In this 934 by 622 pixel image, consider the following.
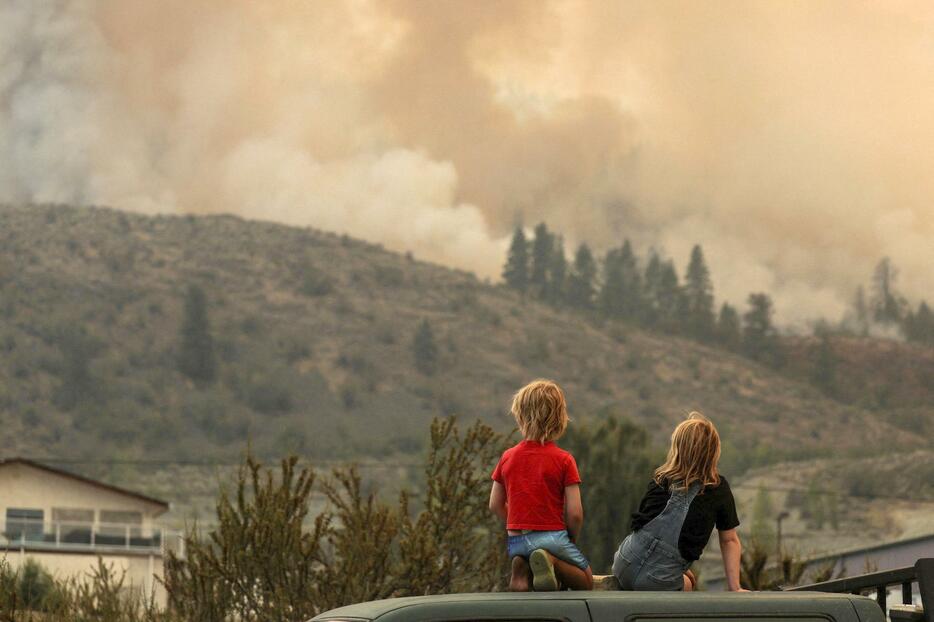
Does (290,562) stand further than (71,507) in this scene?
No

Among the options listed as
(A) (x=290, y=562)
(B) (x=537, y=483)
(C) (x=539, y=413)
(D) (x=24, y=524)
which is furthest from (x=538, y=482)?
(D) (x=24, y=524)

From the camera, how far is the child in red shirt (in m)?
6.54

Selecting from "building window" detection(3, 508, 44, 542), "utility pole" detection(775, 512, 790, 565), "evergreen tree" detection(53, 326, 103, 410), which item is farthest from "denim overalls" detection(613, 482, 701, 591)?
"evergreen tree" detection(53, 326, 103, 410)

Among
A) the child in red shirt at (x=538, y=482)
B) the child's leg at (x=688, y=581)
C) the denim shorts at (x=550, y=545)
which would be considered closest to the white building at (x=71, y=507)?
the child in red shirt at (x=538, y=482)

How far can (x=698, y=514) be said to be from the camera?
6.26m

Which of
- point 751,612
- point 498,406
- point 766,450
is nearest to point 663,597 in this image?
point 751,612

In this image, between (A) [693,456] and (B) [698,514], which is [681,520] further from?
(A) [693,456]

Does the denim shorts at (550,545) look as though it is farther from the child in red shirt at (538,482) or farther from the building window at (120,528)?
the building window at (120,528)

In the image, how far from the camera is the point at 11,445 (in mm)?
165000

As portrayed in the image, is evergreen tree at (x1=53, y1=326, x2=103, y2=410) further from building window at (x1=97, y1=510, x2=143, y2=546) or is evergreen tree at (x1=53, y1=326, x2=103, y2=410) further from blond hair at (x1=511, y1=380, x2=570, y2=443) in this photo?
blond hair at (x1=511, y1=380, x2=570, y2=443)

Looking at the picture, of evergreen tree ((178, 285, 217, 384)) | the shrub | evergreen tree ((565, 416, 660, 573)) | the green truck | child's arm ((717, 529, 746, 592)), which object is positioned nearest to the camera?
the green truck

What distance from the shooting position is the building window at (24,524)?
198ft

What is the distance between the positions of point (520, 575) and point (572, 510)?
0.49 meters

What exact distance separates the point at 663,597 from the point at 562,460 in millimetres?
1547
